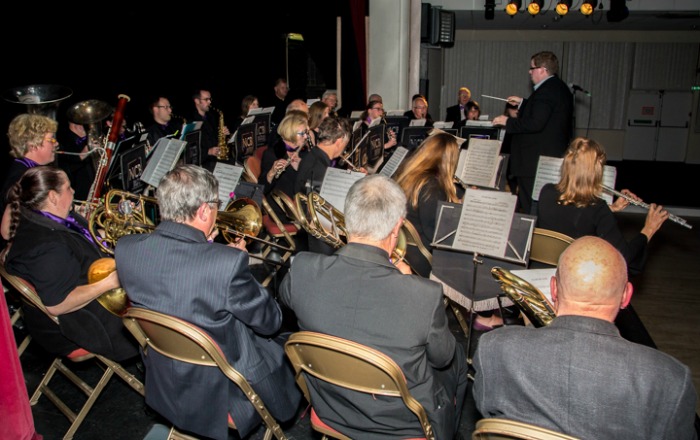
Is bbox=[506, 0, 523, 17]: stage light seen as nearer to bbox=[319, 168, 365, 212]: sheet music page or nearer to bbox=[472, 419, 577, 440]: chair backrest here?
bbox=[319, 168, 365, 212]: sheet music page

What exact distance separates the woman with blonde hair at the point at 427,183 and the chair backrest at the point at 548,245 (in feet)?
1.95

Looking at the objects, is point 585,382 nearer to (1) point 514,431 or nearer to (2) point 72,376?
(1) point 514,431

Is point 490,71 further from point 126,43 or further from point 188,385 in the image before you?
point 188,385

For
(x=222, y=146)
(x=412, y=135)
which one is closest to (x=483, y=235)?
(x=412, y=135)

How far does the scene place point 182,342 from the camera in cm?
195

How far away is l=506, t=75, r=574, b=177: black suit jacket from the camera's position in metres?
4.89

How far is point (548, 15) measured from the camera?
11.2m

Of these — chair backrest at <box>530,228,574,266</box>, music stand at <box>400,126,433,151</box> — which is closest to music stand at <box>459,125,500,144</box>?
music stand at <box>400,126,433,151</box>

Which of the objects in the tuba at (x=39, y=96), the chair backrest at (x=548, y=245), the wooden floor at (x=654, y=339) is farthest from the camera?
the tuba at (x=39, y=96)

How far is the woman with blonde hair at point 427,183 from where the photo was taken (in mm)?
3379

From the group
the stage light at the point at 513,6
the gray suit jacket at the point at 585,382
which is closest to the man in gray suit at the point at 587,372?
the gray suit jacket at the point at 585,382

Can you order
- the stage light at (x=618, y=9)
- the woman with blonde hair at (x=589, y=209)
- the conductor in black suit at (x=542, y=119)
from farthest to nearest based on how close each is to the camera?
the stage light at (x=618, y=9) < the conductor in black suit at (x=542, y=119) < the woman with blonde hair at (x=589, y=209)

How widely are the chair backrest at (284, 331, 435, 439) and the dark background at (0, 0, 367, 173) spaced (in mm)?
3636

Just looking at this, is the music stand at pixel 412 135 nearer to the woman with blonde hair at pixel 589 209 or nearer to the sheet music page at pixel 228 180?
the sheet music page at pixel 228 180
